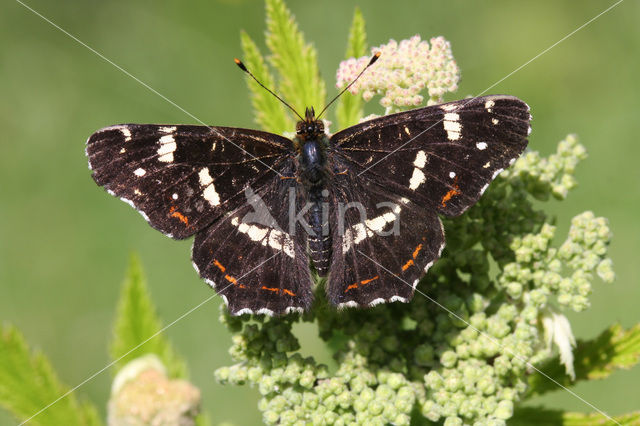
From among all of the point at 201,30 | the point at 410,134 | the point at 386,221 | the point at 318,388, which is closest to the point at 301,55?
the point at 410,134

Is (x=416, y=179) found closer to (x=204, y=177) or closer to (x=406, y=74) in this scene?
(x=406, y=74)

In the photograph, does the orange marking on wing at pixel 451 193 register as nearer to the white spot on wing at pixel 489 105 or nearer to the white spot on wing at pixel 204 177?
the white spot on wing at pixel 489 105

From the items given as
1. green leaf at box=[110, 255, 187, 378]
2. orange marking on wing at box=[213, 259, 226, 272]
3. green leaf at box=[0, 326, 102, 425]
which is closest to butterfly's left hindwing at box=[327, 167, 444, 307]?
orange marking on wing at box=[213, 259, 226, 272]

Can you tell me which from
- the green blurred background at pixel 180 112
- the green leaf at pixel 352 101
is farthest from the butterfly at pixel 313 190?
the green blurred background at pixel 180 112

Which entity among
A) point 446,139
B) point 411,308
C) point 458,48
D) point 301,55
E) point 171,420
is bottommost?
point 171,420

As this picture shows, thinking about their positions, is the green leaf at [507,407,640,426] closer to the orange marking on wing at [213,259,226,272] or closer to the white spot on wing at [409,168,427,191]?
the white spot on wing at [409,168,427,191]

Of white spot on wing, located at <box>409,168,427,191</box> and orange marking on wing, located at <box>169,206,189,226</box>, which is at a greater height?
white spot on wing, located at <box>409,168,427,191</box>

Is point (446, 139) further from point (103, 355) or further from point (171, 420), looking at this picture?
point (103, 355)
